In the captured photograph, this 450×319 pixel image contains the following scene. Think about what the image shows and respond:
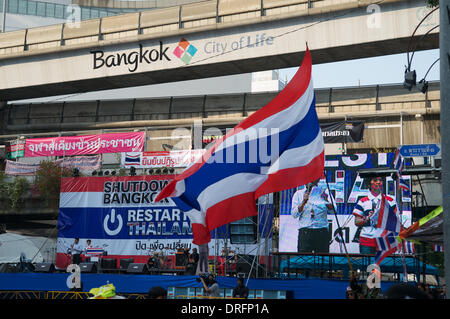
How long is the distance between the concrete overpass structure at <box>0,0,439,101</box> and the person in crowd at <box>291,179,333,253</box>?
317 inches

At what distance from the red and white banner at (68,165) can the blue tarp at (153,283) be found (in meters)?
12.1

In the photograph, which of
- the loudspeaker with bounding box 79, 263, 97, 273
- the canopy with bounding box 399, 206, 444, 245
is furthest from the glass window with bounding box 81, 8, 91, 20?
the canopy with bounding box 399, 206, 444, 245

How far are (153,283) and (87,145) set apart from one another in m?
16.6

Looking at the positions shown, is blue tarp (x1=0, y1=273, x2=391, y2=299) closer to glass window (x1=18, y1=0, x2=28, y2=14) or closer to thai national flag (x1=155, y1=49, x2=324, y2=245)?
thai national flag (x1=155, y1=49, x2=324, y2=245)

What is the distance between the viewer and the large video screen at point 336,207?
960 inches

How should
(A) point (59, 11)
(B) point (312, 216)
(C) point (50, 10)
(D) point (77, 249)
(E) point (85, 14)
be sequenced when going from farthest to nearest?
1. (A) point (59, 11)
2. (C) point (50, 10)
3. (E) point (85, 14)
4. (D) point (77, 249)
5. (B) point (312, 216)

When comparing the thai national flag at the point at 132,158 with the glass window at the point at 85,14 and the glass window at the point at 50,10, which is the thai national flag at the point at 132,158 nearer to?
the glass window at the point at 85,14

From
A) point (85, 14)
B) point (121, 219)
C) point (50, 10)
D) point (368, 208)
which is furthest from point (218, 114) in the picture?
point (50, 10)

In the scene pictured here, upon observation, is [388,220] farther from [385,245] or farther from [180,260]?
[180,260]

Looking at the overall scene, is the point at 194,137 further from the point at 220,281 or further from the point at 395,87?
the point at 220,281

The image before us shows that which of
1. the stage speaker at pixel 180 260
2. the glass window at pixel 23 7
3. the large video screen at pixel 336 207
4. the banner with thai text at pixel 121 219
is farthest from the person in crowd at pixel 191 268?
the glass window at pixel 23 7

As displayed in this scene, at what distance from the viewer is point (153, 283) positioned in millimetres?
17828

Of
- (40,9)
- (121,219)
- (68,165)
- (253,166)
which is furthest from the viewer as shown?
(40,9)
